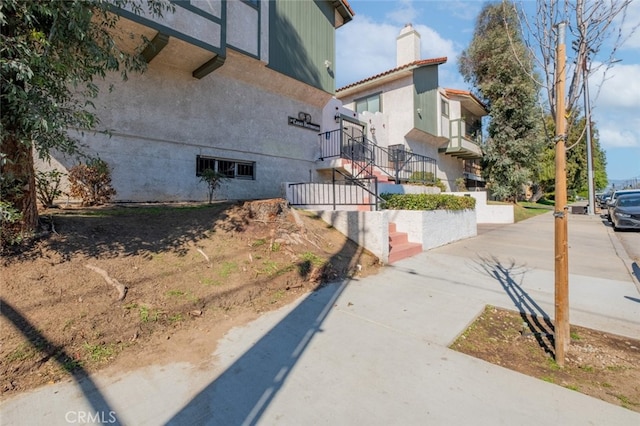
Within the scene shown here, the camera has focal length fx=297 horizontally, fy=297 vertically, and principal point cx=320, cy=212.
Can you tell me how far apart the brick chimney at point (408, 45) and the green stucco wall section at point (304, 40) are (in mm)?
6829

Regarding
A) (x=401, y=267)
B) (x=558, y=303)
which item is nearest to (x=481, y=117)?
(x=401, y=267)

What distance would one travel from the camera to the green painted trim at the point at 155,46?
6984 millimetres

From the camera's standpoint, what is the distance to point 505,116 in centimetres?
1952

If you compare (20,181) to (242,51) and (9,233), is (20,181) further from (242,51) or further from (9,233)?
(242,51)

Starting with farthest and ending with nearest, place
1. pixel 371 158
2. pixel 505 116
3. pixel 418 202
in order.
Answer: pixel 505 116 → pixel 371 158 → pixel 418 202

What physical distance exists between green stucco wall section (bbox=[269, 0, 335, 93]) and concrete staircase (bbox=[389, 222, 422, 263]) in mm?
6785

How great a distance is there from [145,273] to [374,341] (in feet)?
10.2

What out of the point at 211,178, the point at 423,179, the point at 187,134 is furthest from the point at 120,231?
the point at 423,179

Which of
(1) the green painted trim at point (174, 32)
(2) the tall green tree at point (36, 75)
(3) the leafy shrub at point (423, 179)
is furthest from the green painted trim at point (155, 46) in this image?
(3) the leafy shrub at point (423, 179)

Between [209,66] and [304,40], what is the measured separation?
185 inches

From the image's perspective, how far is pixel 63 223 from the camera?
4488 millimetres

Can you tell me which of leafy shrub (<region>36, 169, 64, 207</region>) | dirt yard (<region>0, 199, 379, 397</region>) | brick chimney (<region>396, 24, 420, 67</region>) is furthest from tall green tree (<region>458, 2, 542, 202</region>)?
leafy shrub (<region>36, 169, 64, 207</region>)

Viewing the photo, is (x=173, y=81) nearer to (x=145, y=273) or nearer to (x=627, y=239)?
(x=145, y=273)

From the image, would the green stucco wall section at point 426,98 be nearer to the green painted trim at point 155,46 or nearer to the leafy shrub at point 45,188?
the green painted trim at point 155,46
